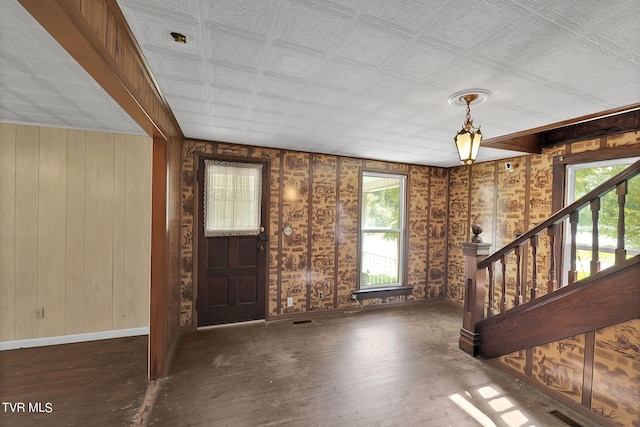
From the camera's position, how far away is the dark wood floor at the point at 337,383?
2174 mm

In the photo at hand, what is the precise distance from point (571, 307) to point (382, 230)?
2.86 m


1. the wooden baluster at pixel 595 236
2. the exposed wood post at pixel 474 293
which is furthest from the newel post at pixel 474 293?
the wooden baluster at pixel 595 236

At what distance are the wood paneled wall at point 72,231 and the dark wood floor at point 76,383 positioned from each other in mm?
365

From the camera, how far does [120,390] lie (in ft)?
7.93

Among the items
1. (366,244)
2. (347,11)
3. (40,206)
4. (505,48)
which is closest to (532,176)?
(366,244)

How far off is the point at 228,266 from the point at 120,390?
1.71 meters

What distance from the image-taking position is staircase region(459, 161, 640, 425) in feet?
6.40

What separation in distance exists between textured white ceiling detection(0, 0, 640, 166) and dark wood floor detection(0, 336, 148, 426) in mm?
2484

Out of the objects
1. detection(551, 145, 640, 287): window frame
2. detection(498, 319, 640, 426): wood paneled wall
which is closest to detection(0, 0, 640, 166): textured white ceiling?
detection(551, 145, 640, 287): window frame

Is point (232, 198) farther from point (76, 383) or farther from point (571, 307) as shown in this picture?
point (571, 307)

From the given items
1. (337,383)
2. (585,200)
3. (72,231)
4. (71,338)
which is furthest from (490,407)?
(72,231)

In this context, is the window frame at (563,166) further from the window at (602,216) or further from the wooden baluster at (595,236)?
the wooden baluster at (595,236)

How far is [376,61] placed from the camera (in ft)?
5.58

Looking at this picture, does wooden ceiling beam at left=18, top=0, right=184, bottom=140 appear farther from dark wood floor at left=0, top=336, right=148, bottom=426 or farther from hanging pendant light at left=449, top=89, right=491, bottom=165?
dark wood floor at left=0, top=336, right=148, bottom=426
